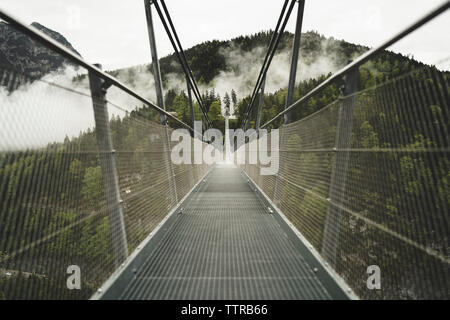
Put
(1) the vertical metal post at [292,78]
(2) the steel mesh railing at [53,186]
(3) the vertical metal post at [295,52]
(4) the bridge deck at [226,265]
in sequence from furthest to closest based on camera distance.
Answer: (3) the vertical metal post at [295,52]
(1) the vertical metal post at [292,78]
(4) the bridge deck at [226,265]
(2) the steel mesh railing at [53,186]

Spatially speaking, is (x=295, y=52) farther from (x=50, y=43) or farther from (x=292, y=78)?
(x=50, y=43)

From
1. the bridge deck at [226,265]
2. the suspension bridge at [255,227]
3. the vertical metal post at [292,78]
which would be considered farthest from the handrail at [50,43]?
the vertical metal post at [292,78]

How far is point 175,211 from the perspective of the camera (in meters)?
2.87

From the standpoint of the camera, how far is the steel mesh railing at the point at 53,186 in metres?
0.84

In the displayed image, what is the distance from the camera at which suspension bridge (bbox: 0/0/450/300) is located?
2.89 feet

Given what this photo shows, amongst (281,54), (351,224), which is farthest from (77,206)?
(281,54)

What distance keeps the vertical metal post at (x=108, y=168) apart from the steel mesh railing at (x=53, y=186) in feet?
0.04

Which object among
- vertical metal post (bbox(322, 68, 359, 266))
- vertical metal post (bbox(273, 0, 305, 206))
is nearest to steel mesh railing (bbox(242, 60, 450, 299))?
vertical metal post (bbox(322, 68, 359, 266))

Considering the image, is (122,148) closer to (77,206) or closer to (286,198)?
(77,206)

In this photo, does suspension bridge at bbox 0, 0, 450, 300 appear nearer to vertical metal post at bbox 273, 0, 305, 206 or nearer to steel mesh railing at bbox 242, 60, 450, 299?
steel mesh railing at bbox 242, 60, 450, 299

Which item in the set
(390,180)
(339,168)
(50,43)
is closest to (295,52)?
(339,168)

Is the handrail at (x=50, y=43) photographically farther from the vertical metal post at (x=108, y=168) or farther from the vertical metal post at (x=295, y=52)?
the vertical metal post at (x=295, y=52)

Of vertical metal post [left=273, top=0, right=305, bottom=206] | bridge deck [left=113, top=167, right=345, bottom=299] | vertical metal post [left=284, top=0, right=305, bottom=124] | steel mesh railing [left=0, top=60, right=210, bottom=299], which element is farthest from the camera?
vertical metal post [left=284, top=0, right=305, bottom=124]
